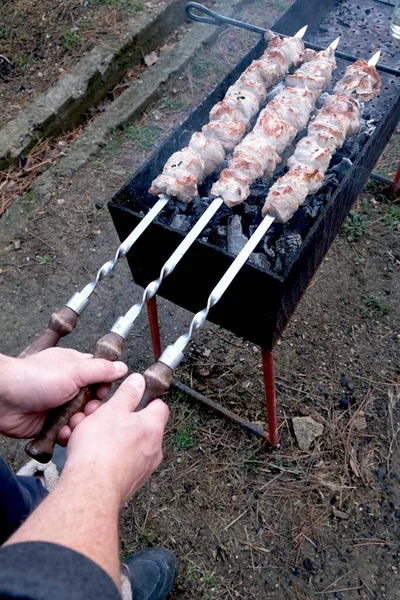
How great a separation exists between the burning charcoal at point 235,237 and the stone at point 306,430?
1.35 metres

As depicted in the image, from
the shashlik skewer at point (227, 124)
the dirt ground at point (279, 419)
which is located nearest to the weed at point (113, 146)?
the dirt ground at point (279, 419)

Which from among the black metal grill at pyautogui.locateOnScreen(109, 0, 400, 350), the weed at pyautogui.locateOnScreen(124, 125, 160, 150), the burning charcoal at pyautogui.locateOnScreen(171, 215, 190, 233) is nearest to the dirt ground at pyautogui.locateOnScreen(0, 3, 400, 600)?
the weed at pyautogui.locateOnScreen(124, 125, 160, 150)

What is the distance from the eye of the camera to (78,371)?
1.55 m

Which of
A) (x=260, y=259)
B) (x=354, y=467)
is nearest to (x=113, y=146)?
(x=260, y=259)

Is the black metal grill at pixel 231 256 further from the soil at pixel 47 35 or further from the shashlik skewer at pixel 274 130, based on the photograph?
the soil at pixel 47 35

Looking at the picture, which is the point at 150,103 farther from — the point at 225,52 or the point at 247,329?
the point at 247,329

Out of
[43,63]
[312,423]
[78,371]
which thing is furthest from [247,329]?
[43,63]

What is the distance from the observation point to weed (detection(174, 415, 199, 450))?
2.85m

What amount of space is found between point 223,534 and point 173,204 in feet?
5.90

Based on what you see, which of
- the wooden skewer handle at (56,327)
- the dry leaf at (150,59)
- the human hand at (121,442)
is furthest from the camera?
the dry leaf at (150,59)

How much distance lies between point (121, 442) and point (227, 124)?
171 cm

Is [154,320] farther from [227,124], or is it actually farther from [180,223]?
[227,124]

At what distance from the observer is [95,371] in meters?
1.55

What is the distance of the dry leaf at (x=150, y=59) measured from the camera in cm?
520
